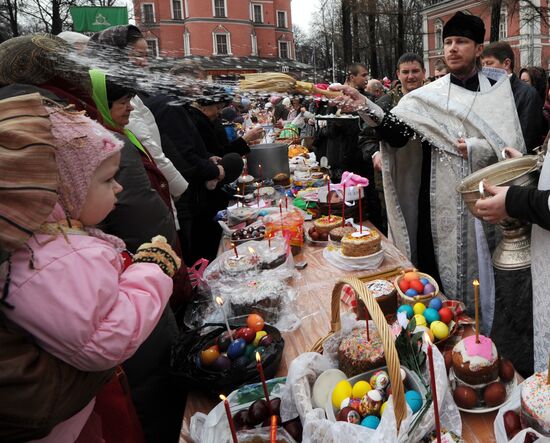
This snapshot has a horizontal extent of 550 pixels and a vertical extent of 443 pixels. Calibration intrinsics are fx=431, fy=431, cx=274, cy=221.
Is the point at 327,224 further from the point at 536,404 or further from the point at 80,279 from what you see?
the point at 80,279

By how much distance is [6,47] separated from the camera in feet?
5.07

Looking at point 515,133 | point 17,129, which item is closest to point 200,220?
point 515,133

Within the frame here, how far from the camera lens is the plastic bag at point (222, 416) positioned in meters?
1.11

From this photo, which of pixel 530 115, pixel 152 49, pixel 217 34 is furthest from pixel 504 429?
pixel 217 34

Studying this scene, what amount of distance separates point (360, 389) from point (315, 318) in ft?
1.93

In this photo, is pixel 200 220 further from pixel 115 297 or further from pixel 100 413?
pixel 115 297

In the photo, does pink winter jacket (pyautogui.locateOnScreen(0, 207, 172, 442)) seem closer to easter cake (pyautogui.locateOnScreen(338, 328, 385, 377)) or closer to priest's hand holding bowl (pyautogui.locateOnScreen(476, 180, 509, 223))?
easter cake (pyautogui.locateOnScreen(338, 328, 385, 377))

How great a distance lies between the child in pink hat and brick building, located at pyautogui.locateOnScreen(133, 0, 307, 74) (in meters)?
0.73

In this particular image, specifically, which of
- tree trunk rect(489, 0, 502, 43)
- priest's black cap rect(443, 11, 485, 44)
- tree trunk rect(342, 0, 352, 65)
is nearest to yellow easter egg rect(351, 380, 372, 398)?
priest's black cap rect(443, 11, 485, 44)

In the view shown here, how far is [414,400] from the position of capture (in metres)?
1.04

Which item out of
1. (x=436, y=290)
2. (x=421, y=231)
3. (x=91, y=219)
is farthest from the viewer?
(x=421, y=231)

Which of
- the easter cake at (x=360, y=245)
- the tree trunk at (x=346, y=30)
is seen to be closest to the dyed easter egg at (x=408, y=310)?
the easter cake at (x=360, y=245)

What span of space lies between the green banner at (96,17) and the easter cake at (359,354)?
9.31 metres

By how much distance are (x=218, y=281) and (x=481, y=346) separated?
3.81 feet
